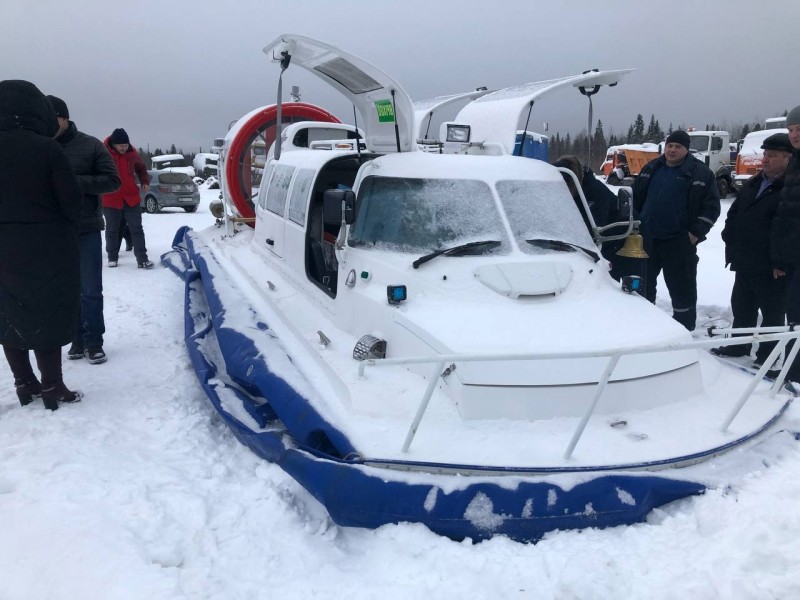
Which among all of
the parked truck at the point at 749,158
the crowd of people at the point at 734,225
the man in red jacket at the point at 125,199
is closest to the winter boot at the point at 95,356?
the crowd of people at the point at 734,225

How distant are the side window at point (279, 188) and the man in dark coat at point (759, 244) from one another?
418 centimetres

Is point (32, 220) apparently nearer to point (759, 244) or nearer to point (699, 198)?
point (699, 198)

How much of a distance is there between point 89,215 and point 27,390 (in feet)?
4.95

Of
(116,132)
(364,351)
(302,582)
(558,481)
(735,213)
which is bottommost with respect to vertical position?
(302,582)

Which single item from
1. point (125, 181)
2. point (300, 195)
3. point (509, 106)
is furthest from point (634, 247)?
point (125, 181)

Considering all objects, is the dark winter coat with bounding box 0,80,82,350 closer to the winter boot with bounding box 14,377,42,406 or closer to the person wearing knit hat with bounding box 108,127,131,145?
the winter boot with bounding box 14,377,42,406

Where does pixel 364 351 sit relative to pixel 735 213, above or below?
below

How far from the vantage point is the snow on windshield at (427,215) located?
4.09 metres

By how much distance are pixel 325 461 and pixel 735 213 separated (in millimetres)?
4524

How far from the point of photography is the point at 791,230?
4578 millimetres

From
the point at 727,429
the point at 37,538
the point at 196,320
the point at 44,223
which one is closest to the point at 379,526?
the point at 37,538

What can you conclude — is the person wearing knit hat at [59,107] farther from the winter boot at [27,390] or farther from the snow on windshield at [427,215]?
the snow on windshield at [427,215]

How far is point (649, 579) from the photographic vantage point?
7.70ft

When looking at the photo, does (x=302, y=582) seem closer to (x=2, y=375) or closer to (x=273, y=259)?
(x=2, y=375)
